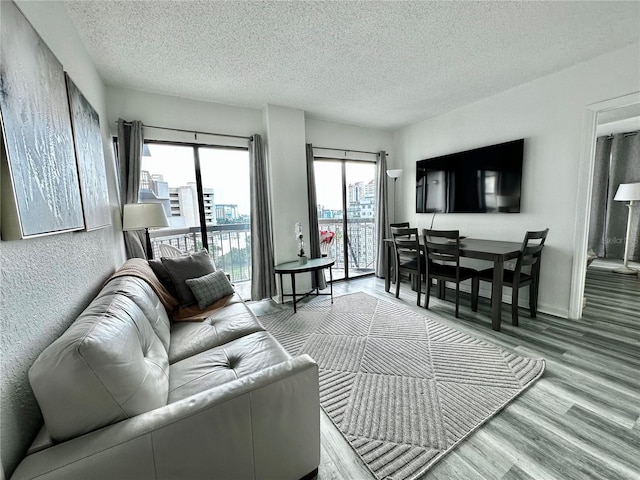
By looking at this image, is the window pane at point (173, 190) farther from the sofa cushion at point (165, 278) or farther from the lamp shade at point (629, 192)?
the lamp shade at point (629, 192)

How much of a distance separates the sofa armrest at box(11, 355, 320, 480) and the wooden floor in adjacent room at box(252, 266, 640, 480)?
0.39 metres

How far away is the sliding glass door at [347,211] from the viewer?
4141 millimetres

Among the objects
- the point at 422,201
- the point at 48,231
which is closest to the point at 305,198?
the point at 422,201

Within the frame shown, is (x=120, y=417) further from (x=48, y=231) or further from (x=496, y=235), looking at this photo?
(x=496, y=235)

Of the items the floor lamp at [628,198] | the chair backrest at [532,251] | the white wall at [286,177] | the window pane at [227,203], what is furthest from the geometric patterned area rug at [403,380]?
the floor lamp at [628,198]

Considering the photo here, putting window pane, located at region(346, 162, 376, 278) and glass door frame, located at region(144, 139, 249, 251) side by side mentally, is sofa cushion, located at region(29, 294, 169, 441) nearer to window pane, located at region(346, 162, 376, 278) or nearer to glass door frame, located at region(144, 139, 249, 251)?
glass door frame, located at region(144, 139, 249, 251)

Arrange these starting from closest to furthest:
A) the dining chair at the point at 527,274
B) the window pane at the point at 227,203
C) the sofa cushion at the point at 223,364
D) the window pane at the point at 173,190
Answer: the sofa cushion at the point at 223,364, the dining chair at the point at 527,274, the window pane at the point at 173,190, the window pane at the point at 227,203

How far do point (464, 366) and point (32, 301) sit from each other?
8.29 feet

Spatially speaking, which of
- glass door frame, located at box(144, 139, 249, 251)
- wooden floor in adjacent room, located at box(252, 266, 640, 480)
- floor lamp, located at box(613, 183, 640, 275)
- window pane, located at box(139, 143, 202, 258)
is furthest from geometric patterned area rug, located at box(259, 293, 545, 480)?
floor lamp, located at box(613, 183, 640, 275)

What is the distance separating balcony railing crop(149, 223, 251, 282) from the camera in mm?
3123

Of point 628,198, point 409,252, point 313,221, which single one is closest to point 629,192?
point 628,198

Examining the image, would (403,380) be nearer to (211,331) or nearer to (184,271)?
(211,331)

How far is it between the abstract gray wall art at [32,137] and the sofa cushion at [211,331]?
0.87 m

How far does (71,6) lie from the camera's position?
62.5 inches
